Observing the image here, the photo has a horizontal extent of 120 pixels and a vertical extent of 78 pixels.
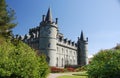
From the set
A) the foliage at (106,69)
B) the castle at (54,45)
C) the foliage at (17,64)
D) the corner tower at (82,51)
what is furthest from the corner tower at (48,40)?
the foliage at (106,69)

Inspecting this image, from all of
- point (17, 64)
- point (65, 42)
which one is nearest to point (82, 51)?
point (65, 42)

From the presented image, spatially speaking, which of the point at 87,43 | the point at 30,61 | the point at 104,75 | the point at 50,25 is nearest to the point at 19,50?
the point at 30,61

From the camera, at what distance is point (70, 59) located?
70.9m

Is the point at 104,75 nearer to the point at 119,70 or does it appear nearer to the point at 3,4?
the point at 119,70

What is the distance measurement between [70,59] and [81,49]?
207 inches

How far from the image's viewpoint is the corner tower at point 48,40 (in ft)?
189

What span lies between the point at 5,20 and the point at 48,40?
1468 centimetres

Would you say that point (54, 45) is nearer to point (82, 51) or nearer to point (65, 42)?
point (65, 42)

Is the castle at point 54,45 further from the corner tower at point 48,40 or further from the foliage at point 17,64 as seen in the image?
the foliage at point 17,64

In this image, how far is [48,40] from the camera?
190 feet

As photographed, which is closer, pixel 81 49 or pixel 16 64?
pixel 16 64

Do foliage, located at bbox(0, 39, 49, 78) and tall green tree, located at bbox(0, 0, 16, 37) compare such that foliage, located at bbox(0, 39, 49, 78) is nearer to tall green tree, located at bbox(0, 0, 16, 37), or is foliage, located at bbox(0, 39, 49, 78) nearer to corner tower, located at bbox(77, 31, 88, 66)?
tall green tree, located at bbox(0, 0, 16, 37)

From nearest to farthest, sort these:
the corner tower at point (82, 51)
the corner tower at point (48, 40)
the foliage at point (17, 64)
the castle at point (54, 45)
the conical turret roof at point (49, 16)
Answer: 1. the foliage at point (17, 64)
2. the corner tower at point (48, 40)
3. the castle at point (54, 45)
4. the conical turret roof at point (49, 16)
5. the corner tower at point (82, 51)

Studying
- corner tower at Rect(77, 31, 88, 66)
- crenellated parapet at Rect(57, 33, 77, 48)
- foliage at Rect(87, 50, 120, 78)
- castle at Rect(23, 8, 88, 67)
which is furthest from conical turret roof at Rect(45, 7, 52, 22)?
foliage at Rect(87, 50, 120, 78)
